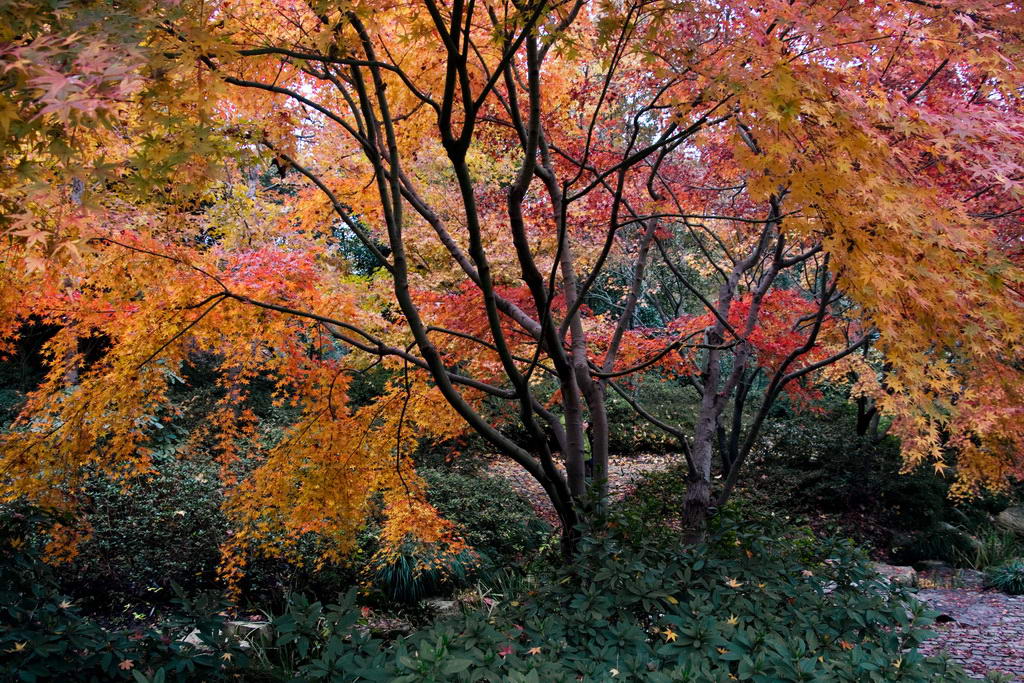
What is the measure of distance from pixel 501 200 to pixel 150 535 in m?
5.29

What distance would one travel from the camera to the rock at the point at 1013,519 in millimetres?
9000

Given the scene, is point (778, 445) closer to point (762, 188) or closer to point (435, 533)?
point (435, 533)

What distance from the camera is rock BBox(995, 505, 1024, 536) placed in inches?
354

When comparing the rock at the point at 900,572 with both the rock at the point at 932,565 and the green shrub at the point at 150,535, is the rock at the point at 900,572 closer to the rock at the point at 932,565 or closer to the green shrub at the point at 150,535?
the rock at the point at 932,565

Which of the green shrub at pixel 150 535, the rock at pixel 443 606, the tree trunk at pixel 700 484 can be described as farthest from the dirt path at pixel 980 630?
the green shrub at pixel 150 535

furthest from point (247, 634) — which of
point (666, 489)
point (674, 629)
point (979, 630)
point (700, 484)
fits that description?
point (666, 489)

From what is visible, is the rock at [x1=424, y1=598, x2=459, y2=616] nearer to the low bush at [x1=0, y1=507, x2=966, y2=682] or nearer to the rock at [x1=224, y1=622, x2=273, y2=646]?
the rock at [x1=224, y1=622, x2=273, y2=646]

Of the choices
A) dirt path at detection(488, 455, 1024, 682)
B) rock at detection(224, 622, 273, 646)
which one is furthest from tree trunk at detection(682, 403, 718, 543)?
rock at detection(224, 622, 273, 646)

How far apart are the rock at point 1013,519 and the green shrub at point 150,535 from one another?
10.1 m

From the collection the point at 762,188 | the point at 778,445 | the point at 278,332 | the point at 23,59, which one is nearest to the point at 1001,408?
the point at 778,445

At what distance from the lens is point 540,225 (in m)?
6.62

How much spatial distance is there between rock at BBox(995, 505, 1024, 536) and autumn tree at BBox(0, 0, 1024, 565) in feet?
6.16

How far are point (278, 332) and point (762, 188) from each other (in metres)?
3.44

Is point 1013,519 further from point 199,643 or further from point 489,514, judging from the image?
point 199,643
